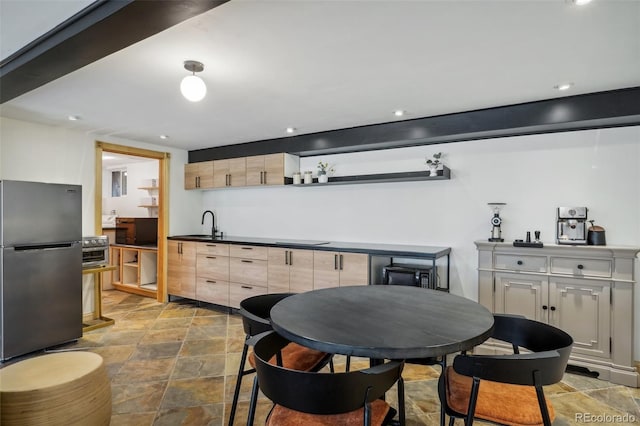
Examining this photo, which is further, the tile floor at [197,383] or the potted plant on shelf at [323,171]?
the potted plant on shelf at [323,171]

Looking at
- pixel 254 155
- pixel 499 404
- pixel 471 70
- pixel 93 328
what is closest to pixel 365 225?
pixel 254 155

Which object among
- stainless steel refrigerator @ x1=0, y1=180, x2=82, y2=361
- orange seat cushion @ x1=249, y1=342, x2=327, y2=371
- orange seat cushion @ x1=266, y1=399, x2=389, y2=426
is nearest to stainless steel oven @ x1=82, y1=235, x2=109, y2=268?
stainless steel refrigerator @ x1=0, y1=180, x2=82, y2=361

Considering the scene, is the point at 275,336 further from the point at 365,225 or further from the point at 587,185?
the point at 587,185

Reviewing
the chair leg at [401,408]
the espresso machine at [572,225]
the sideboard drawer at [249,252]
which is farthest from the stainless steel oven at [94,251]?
the espresso machine at [572,225]

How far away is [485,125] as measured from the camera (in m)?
3.19

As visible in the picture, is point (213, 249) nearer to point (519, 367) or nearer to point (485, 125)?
point (485, 125)

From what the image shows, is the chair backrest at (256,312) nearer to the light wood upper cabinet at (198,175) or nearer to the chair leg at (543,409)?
the chair leg at (543,409)

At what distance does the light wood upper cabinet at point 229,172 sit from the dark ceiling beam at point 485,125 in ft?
1.53

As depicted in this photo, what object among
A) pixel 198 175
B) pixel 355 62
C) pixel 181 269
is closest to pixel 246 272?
pixel 181 269

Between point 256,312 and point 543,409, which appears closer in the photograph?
point 543,409

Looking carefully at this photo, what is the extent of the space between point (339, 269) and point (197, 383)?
1.72m

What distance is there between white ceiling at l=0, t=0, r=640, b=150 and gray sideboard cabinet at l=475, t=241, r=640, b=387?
1378mm

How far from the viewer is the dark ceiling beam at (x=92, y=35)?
4.70ft

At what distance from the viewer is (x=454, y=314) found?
171cm
